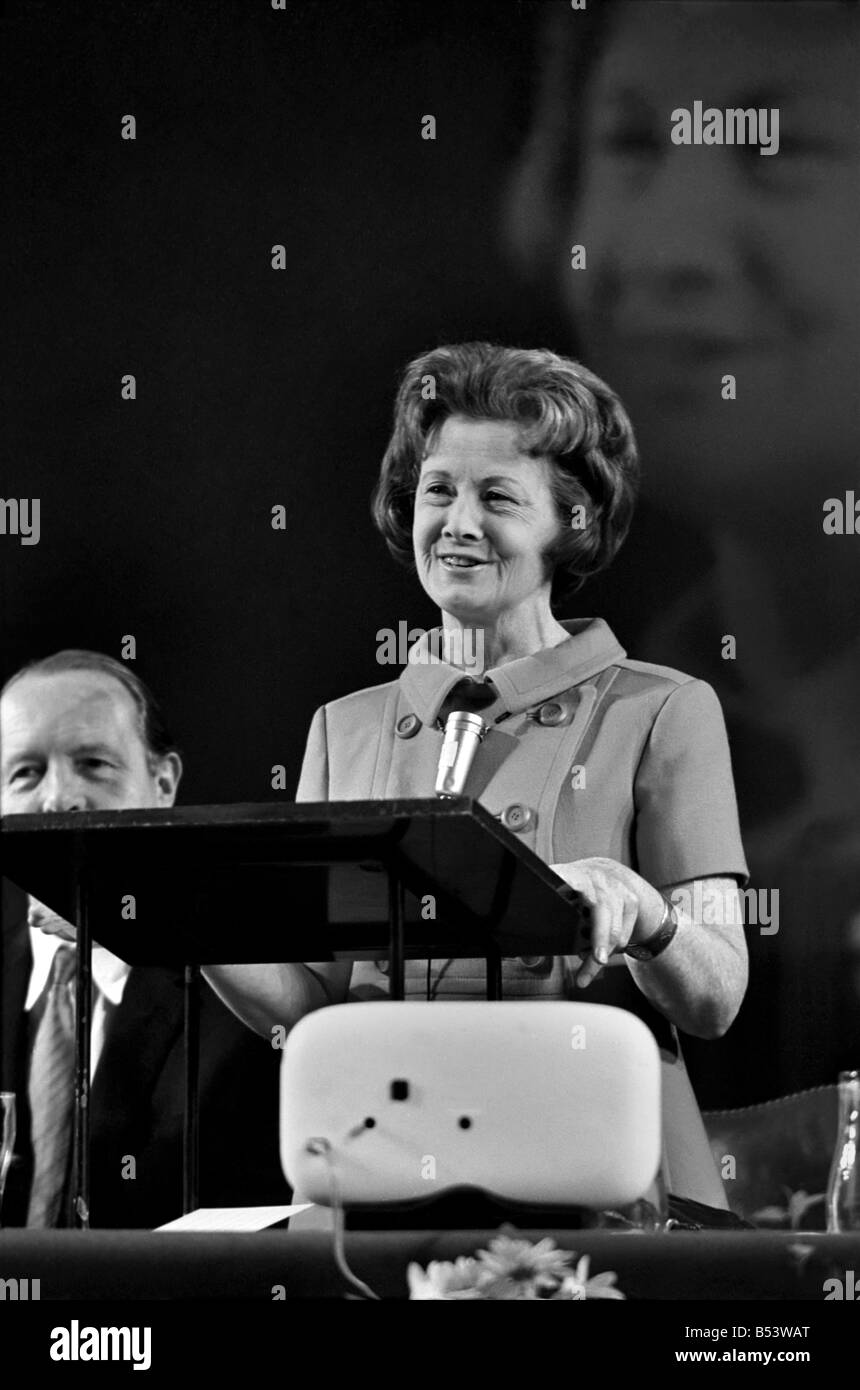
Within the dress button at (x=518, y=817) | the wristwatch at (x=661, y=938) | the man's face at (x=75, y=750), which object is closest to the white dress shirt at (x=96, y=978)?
the man's face at (x=75, y=750)

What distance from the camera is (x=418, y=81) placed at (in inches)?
137

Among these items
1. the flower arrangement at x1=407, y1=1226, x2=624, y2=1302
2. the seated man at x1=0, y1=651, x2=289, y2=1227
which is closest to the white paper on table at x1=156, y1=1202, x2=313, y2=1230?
the flower arrangement at x1=407, y1=1226, x2=624, y2=1302

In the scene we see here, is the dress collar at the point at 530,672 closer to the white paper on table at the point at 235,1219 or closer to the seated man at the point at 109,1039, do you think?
the seated man at the point at 109,1039

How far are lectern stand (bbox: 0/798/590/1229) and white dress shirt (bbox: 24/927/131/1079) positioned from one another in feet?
3.62

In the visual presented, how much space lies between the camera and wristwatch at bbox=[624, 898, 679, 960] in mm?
2191

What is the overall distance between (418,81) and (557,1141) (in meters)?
2.45

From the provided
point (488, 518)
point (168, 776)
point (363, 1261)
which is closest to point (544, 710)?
point (488, 518)

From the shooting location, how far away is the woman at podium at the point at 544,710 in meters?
2.63

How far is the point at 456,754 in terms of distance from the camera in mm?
1946

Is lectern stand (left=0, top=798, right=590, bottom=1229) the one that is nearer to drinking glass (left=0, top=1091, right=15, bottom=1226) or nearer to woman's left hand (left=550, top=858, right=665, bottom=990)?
woman's left hand (left=550, top=858, right=665, bottom=990)

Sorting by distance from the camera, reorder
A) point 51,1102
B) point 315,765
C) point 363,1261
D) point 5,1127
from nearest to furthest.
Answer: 1. point 363,1261
2. point 5,1127
3. point 315,765
4. point 51,1102

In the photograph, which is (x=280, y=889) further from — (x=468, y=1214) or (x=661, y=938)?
(x=661, y=938)

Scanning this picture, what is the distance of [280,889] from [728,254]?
1907 mm
